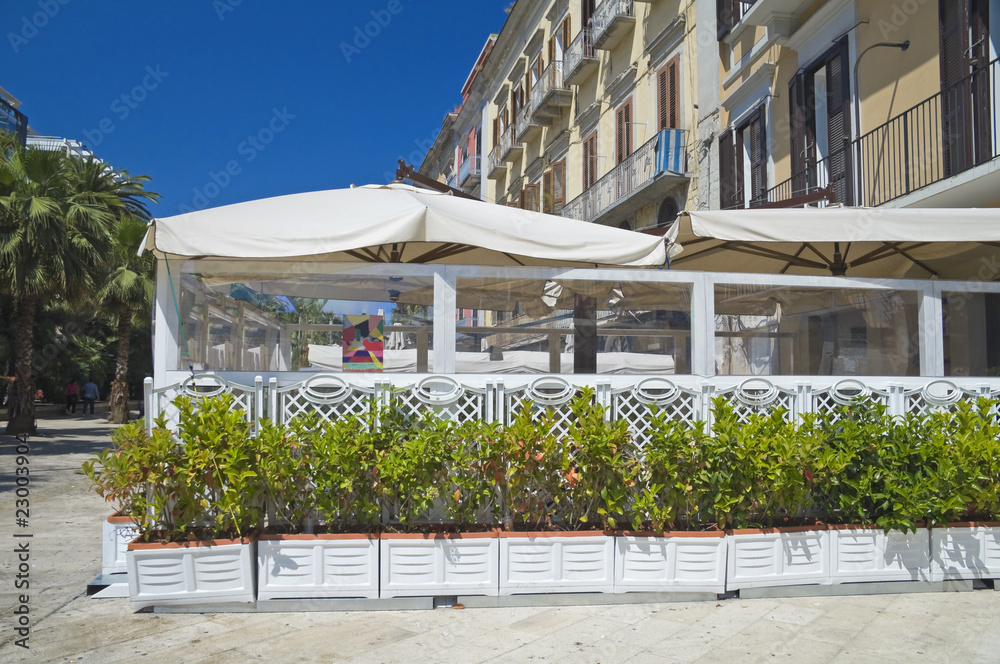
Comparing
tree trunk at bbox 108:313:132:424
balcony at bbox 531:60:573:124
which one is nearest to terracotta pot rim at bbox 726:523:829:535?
balcony at bbox 531:60:573:124

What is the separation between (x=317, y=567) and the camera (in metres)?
4.42

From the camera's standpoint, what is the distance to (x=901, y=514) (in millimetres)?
4652

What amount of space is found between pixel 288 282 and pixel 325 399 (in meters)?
1.22

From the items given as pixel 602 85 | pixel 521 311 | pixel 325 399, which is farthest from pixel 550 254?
pixel 602 85

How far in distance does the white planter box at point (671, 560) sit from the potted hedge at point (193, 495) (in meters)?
2.14

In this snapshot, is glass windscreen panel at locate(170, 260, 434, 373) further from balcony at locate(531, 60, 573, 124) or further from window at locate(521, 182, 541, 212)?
window at locate(521, 182, 541, 212)

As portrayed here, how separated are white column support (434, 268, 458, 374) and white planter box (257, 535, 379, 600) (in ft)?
4.33

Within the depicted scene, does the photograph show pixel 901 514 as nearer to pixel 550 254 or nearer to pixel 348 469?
pixel 550 254

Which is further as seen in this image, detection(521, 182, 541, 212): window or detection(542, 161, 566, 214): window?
detection(521, 182, 541, 212): window

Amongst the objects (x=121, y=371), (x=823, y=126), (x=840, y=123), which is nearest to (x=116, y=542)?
(x=840, y=123)

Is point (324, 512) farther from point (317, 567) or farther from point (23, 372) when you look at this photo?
point (23, 372)

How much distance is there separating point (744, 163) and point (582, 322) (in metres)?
9.28

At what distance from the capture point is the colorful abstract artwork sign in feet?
17.8

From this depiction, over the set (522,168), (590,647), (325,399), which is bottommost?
(590,647)
